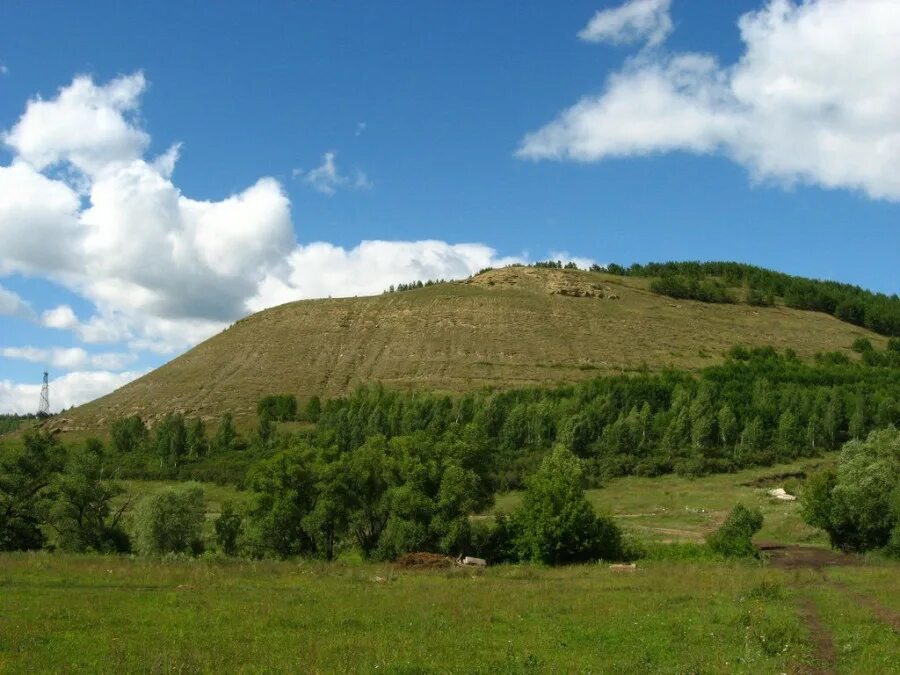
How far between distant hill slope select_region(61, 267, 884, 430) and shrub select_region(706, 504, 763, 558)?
282 feet

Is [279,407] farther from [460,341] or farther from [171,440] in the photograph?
[460,341]

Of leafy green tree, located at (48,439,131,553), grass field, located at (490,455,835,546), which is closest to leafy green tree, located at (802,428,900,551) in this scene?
grass field, located at (490,455,835,546)

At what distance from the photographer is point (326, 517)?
45094 mm

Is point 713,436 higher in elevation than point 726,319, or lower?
lower

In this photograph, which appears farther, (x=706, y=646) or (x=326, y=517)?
(x=326, y=517)

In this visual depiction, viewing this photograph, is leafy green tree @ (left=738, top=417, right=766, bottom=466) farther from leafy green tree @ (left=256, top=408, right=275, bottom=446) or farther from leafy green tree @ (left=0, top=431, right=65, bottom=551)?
leafy green tree @ (left=0, top=431, right=65, bottom=551)

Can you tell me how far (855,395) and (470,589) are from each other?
10829 centimetres

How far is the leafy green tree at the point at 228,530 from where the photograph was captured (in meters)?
48.5

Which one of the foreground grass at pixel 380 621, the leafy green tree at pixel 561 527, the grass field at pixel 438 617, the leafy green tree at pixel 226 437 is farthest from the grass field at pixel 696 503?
the leafy green tree at pixel 226 437

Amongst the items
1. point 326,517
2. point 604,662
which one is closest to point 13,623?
point 604,662

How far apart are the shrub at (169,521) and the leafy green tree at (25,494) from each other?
6.36 m

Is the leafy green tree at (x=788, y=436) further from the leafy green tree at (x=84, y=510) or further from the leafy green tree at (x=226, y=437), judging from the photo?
the leafy green tree at (x=84, y=510)

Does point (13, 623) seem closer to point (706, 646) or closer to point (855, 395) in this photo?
point (706, 646)

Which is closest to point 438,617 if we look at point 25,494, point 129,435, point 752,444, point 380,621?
point 380,621
